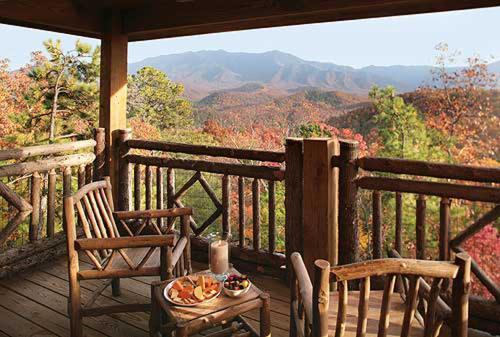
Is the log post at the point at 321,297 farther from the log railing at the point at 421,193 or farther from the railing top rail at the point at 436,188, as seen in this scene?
the railing top rail at the point at 436,188

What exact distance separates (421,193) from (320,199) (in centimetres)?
62

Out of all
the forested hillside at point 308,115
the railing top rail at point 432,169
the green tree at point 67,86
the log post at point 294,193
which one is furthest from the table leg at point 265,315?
the green tree at point 67,86

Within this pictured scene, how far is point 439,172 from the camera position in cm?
241

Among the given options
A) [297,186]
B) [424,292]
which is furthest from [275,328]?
A: [424,292]

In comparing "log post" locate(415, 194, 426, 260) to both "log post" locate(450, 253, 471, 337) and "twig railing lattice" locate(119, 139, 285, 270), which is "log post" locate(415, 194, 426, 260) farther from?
"log post" locate(450, 253, 471, 337)

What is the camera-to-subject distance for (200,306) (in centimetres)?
180

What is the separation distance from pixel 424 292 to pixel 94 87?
37.5 ft

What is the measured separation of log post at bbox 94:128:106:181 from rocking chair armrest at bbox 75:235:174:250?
1877mm

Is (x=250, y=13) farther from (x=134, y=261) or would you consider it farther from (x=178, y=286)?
(x=178, y=286)

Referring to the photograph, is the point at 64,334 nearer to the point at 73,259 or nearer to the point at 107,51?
the point at 73,259

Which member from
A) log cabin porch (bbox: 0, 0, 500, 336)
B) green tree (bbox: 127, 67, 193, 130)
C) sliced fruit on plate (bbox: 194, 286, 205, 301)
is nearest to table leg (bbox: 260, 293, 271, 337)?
log cabin porch (bbox: 0, 0, 500, 336)

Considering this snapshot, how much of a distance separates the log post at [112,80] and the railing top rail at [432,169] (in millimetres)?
2433

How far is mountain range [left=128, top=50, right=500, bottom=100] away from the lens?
14347 mm

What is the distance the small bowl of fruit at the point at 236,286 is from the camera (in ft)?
6.14
